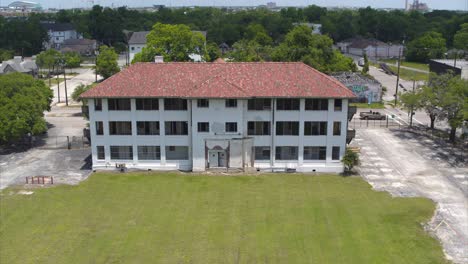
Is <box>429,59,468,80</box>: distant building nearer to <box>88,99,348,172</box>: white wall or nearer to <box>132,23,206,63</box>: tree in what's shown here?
<box>88,99,348,172</box>: white wall

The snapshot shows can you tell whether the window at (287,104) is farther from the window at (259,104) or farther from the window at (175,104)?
the window at (175,104)


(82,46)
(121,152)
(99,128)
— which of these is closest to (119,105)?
(99,128)

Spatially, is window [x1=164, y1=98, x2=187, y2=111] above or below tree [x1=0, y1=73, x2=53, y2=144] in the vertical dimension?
above

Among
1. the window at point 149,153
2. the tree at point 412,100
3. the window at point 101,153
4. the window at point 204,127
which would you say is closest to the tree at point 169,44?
the window at point 101,153

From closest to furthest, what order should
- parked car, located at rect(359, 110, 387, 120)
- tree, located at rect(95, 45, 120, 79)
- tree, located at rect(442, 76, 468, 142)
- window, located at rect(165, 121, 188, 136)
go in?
window, located at rect(165, 121, 188, 136)
tree, located at rect(442, 76, 468, 142)
parked car, located at rect(359, 110, 387, 120)
tree, located at rect(95, 45, 120, 79)

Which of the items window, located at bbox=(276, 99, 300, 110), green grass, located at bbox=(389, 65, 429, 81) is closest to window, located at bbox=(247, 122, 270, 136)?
window, located at bbox=(276, 99, 300, 110)

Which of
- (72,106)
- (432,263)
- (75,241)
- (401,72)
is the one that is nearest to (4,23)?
(72,106)
